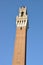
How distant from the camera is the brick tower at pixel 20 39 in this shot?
2002 cm

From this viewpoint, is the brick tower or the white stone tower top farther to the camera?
the white stone tower top

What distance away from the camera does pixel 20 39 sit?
21594 millimetres

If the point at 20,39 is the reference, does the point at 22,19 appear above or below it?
above

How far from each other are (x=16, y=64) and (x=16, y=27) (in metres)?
5.01

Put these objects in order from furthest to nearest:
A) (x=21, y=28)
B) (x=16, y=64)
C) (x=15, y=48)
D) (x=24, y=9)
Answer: (x=24, y=9) < (x=21, y=28) < (x=15, y=48) < (x=16, y=64)

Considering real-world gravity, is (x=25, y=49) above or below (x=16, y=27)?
below

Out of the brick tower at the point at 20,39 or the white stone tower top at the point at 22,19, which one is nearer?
the brick tower at the point at 20,39

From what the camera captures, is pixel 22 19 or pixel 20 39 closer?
pixel 20 39

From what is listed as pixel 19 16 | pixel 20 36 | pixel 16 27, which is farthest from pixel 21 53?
pixel 19 16

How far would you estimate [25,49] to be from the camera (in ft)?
70.4

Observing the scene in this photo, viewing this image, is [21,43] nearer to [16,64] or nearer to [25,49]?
[25,49]

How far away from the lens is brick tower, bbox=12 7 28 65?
20.0 metres

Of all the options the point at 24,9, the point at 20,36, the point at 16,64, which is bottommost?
the point at 16,64

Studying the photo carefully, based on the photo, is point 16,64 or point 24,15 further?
point 24,15
